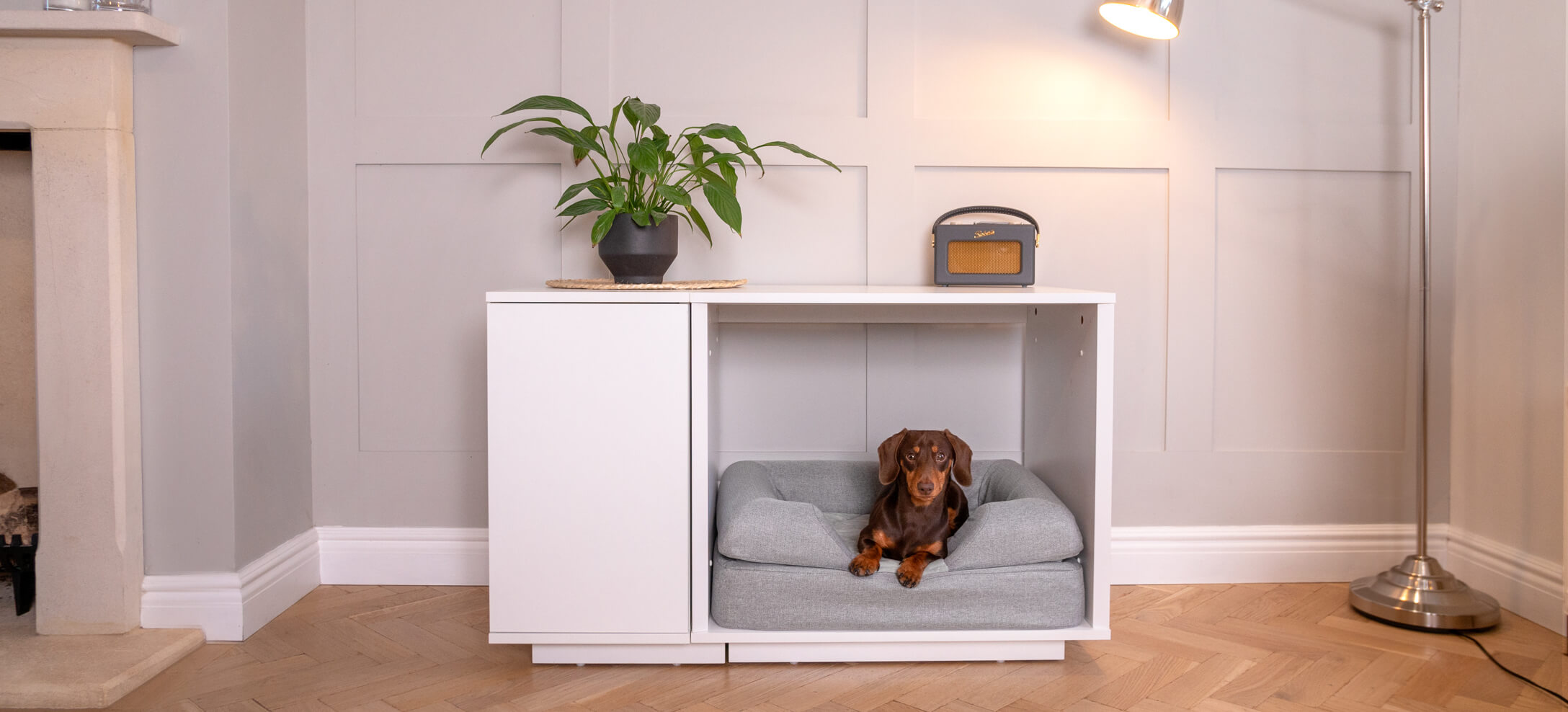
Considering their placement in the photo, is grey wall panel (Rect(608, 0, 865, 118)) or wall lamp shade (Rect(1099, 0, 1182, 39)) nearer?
wall lamp shade (Rect(1099, 0, 1182, 39))

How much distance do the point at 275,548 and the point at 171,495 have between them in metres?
0.29

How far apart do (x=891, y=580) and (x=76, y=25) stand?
6.87 feet

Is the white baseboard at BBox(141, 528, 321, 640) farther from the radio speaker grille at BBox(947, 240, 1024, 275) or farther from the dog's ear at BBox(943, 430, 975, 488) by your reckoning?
the radio speaker grille at BBox(947, 240, 1024, 275)

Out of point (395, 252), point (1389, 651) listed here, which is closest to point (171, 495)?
point (395, 252)

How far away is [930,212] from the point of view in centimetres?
263

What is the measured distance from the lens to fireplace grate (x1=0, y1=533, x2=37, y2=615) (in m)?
2.22

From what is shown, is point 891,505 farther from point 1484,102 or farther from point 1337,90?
point 1484,102

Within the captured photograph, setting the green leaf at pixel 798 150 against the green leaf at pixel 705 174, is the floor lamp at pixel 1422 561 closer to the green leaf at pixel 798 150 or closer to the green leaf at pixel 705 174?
the green leaf at pixel 798 150

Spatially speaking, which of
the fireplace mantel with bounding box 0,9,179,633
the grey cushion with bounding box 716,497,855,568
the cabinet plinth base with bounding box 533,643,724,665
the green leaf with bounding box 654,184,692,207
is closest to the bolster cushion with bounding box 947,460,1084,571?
the grey cushion with bounding box 716,497,855,568

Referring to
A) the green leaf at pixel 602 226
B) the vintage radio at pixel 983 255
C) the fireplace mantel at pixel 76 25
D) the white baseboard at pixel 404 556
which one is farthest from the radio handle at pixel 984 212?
the fireplace mantel at pixel 76 25

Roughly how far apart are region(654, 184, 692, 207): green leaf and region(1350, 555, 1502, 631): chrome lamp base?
6.42ft

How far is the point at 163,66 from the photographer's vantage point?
7.13 feet

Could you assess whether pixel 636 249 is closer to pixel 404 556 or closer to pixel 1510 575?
pixel 404 556

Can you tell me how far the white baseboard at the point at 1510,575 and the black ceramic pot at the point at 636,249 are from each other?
7.29ft
